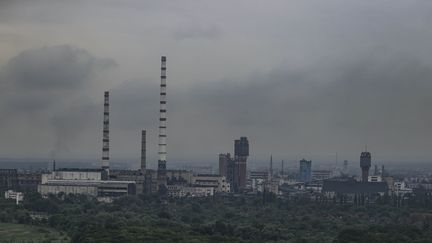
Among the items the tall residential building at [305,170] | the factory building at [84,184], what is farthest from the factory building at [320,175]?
the factory building at [84,184]

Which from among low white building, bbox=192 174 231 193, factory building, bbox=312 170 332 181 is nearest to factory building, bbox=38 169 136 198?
low white building, bbox=192 174 231 193

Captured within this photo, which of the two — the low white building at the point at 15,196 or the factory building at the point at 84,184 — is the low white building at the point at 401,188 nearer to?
the factory building at the point at 84,184

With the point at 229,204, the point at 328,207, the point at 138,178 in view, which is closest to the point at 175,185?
the point at 138,178

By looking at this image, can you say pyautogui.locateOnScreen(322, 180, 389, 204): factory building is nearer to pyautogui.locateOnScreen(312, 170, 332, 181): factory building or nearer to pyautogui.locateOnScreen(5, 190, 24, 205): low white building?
pyautogui.locateOnScreen(312, 170, 332, 181): factory building

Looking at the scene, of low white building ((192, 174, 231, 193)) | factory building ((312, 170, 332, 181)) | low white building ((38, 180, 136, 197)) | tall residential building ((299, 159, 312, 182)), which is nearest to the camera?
low white building ((38, 180, 136, 197))

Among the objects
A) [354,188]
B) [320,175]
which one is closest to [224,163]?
[354,188]

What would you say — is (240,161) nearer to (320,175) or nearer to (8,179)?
(8,179)

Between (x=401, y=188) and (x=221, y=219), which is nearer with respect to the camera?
(x=221, y=219)
